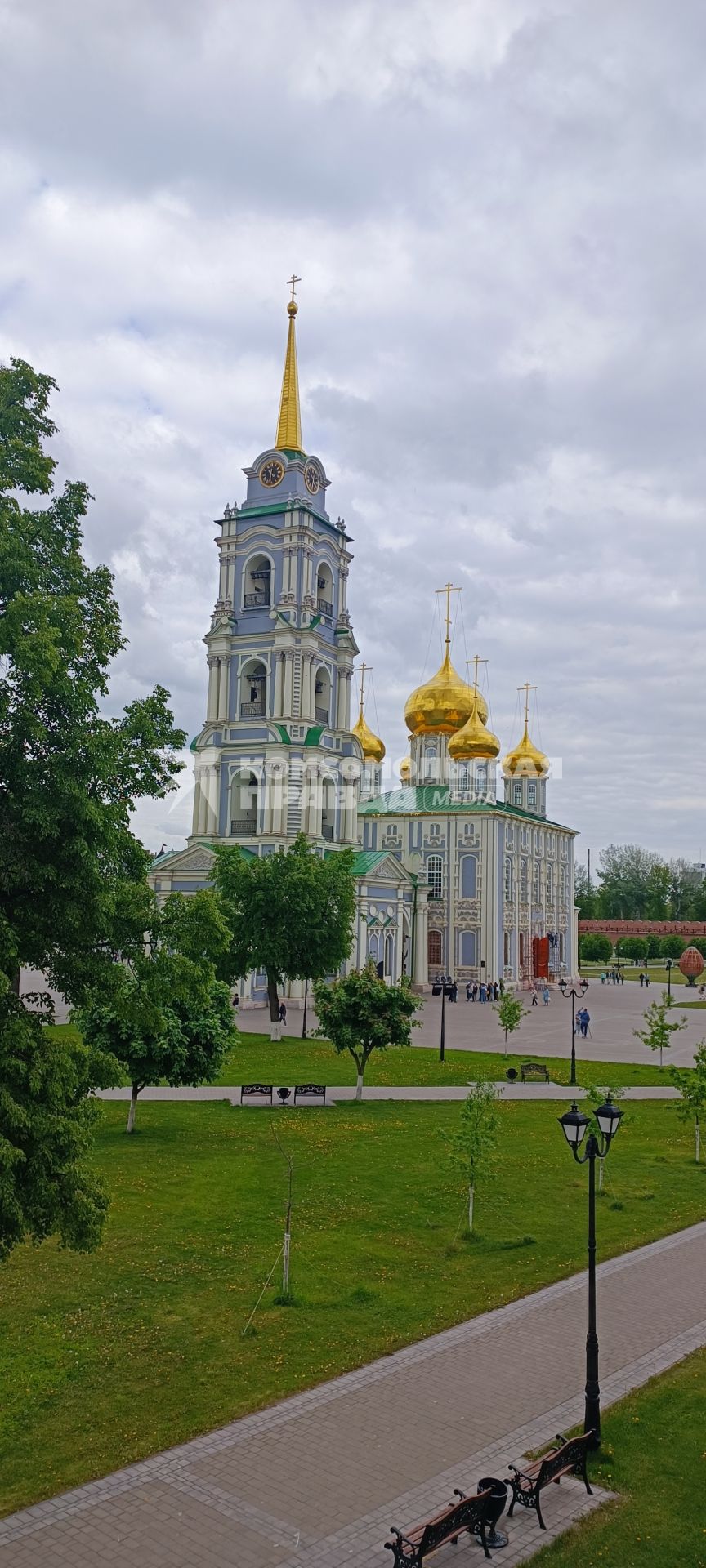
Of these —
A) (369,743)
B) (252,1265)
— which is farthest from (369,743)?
(252,1265)

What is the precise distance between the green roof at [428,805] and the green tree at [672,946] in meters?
34.3

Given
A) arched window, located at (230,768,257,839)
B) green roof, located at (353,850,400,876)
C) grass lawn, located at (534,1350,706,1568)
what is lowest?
grass lawn, located at (534,1350,706,1568)

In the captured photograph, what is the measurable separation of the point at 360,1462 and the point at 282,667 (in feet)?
135

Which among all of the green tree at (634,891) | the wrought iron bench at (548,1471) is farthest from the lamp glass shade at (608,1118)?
the green tree at (634,891)

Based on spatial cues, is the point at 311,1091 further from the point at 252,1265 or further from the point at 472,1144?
the point at 252,1265

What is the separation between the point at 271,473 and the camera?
169ft

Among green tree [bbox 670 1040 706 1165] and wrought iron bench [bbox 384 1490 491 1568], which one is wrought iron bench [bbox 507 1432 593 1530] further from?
green tree [bbox 670 1040 706 1165]

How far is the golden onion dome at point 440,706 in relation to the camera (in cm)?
7019

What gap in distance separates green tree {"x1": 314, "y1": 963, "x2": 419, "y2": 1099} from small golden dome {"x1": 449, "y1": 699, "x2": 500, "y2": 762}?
40.0 m

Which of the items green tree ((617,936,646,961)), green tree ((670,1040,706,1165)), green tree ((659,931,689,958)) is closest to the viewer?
green tree ((670,1040,706,1165))

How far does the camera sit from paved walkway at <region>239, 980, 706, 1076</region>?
36938 millimetres

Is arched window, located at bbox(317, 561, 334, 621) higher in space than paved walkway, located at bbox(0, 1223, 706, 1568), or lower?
higher

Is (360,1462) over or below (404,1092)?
below

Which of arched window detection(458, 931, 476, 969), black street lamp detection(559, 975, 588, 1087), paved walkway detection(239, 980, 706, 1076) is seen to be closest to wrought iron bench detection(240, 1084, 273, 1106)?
black street lamp detection(559, 975, 588, 1087)
